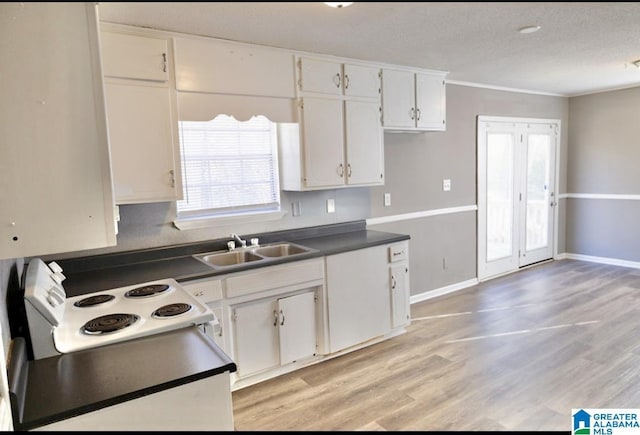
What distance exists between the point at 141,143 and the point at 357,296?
1827 mm

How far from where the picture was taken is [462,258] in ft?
15.5

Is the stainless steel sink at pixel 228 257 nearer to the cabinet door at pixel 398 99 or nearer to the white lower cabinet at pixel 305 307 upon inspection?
the white lower cabinet at pixel 305 307

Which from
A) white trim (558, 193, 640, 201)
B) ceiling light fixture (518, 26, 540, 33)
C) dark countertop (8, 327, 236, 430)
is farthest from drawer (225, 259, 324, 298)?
white trim (558, 193, 640, 201)

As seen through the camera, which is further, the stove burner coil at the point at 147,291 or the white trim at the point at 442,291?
the white trim at the point at 442,291

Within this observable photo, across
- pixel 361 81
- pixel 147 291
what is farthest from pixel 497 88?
pixel 147 291

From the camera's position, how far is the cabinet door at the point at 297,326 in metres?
2.82

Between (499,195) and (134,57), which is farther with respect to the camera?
(499,195)

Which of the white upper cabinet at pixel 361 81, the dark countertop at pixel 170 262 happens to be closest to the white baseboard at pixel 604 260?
the dark countertop at pixel 170 262

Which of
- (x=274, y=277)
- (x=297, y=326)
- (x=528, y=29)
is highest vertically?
(x=528, y=29)

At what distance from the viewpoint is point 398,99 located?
11.8 feet

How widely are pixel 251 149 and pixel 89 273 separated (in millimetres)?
1422

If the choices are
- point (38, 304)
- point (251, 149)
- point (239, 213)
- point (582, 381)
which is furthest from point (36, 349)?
point (582, 381)

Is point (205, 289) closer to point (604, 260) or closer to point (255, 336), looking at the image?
point (255, 336)

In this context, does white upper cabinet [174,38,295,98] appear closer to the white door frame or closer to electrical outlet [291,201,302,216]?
electrical outlet [291,201,302,216]
